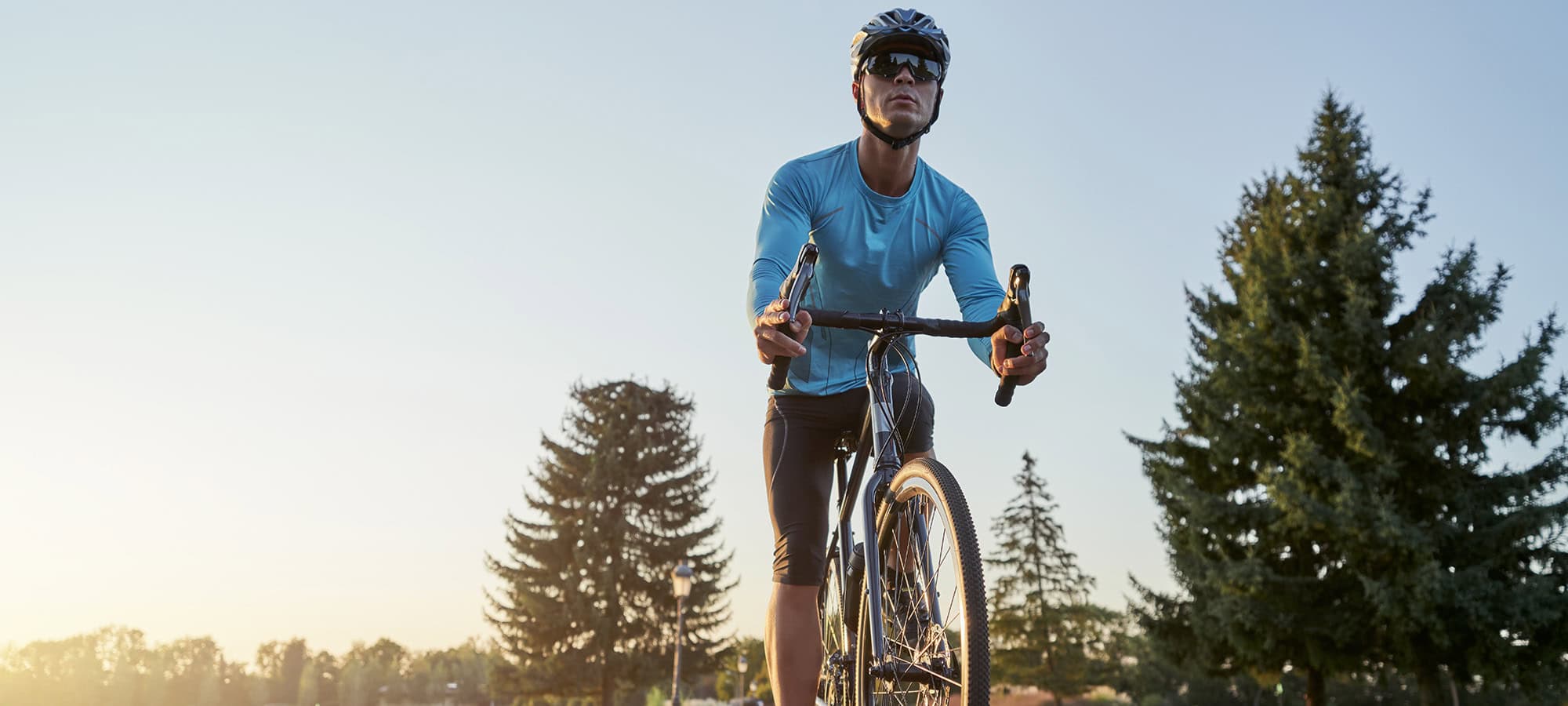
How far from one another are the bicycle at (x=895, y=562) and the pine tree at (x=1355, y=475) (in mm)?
18209

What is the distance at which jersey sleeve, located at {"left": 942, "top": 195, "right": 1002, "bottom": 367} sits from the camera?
322 cm

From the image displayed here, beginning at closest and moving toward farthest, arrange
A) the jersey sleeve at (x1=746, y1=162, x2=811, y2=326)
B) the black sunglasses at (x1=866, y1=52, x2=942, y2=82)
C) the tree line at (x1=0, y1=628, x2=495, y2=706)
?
the jersey sleeve at (x1=746, y1=162, x2=811, y2=326) → the black sunglasses at (x1=866, y1=52, x2=942, y2=82) → the tree line at (x1=0, y1=628, x2=495, y2=706)

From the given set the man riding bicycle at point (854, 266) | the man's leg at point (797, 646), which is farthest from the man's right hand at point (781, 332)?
the man's leg at point (797, 646)

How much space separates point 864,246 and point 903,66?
55 centimetres

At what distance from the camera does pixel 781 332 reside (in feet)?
8.19

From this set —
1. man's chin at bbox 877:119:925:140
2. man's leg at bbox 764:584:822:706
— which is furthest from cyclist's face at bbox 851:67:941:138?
man's leg at bbox 764:584:822:706

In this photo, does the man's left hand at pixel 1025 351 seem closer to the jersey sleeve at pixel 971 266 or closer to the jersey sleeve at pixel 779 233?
the jersey sleeve at pixel 971 266

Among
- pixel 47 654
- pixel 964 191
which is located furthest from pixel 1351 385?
pixel 47 654

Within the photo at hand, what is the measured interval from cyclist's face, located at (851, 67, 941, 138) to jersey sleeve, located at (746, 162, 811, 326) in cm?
30

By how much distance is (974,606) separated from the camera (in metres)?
2.33

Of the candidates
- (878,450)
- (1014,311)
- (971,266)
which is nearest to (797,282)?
(1014,311)

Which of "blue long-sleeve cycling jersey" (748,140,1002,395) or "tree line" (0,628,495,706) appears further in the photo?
"tree line" (0,628,495,706)

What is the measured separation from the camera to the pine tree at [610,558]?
129 ft

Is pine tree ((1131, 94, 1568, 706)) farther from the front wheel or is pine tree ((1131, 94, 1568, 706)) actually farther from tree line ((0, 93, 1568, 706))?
the front wheel
